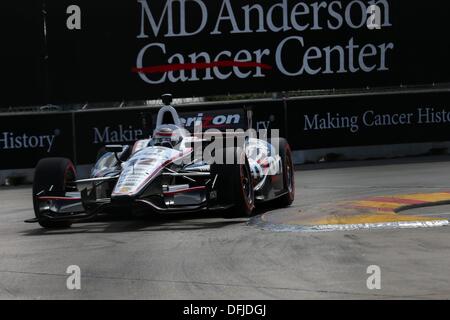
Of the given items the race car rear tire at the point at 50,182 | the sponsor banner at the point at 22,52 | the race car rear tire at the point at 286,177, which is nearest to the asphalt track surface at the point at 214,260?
the race car rear tire at the point at 50,182

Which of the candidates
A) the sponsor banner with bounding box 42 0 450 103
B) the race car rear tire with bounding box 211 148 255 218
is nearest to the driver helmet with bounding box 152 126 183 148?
the race car rear tire with bounding box 211 148 255 218

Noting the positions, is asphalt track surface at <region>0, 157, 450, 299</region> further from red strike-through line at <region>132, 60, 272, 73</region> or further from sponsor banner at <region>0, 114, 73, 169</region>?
red strike-through line at <region>132, 60, 272, 73</region>

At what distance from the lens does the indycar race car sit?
10.6 metres

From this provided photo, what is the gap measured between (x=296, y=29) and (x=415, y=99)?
9.32 feet

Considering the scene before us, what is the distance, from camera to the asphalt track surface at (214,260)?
6988 mm

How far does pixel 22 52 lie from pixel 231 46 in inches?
167

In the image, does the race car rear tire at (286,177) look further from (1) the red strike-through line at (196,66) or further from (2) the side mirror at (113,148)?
(1) the red strike-through line at (196,66)

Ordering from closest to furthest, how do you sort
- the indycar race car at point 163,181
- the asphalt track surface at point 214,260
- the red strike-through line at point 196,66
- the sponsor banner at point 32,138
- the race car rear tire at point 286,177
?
1. the asphalt track surface at point 214,260
2. the indycar race car at point 163,181
3. the race car rear tire at point 286,177
4. the sponsor banner at point 32,138
5. the red strike-through line at point 196,66

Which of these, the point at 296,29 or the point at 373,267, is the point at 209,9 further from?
the point at 373,267

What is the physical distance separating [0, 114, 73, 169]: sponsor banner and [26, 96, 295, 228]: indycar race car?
6137mm

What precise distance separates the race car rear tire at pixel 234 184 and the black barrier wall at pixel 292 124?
7.16m

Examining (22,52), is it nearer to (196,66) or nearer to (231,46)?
(196,66)

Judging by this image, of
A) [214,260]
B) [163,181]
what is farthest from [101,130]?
[214,260]
